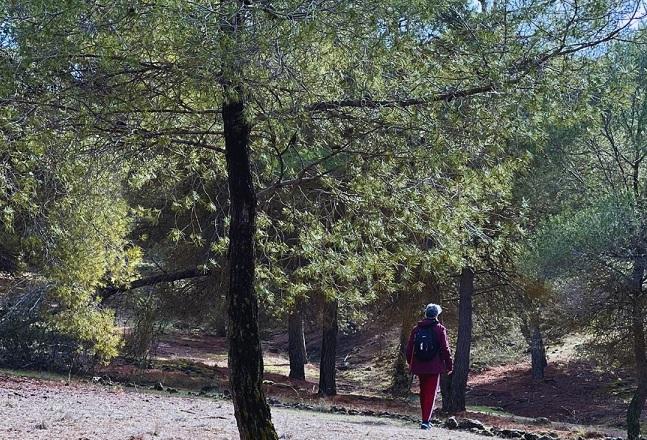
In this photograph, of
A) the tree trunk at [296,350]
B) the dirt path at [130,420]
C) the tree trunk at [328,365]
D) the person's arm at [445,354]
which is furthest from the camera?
the tree trunk at [296,350]

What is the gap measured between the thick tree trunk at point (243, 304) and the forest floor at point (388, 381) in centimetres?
901

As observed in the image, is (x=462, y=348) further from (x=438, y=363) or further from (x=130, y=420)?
(x=130, y=420)

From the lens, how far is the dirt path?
8984mm

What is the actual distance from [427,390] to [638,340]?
7064 millimetres

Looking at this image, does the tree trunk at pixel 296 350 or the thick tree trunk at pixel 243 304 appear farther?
the tree trunk at pixel 296 350

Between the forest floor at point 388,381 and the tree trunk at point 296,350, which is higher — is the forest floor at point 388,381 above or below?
below

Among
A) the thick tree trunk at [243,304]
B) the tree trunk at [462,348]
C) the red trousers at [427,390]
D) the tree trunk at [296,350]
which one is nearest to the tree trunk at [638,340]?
the tree trunk at [462,348]

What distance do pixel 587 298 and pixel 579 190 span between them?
83.4 inches

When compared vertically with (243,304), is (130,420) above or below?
below

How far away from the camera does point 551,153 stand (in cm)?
1595

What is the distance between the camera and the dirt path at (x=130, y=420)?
8984mm

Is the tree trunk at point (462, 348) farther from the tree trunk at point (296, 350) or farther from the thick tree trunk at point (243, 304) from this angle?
the thick tree trunk at point (243, 304)

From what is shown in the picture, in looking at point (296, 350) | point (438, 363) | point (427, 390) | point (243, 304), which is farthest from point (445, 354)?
point (296, 350)

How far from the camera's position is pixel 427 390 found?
11.0 metres
